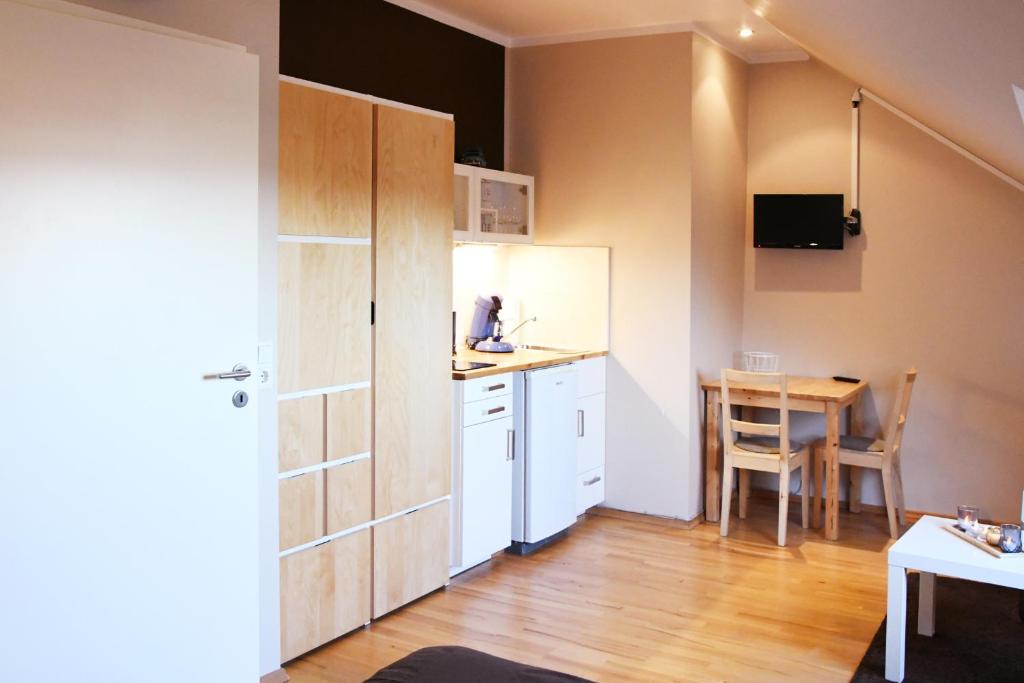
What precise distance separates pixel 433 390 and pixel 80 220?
177 cm

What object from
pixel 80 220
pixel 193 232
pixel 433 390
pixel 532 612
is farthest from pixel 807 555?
pixel 80 220

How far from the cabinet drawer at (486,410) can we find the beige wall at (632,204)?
3.57ft

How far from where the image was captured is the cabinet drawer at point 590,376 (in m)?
5.07

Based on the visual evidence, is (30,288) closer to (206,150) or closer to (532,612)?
(206,150)

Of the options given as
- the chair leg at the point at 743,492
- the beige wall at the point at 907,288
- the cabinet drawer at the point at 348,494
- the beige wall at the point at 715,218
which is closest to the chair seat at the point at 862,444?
the beige wall at the point at 907,288

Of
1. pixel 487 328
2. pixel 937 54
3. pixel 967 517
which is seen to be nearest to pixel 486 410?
pixel 487 328

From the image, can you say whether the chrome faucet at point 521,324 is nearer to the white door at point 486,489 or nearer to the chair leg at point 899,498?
the white door at point 486,489

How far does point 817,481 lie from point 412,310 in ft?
8.89

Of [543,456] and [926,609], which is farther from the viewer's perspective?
[543,456]

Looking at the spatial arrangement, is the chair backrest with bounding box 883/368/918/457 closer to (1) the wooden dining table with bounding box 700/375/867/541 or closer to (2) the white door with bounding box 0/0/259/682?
(1) the wooden dining table with bounding box 700/375/867/541

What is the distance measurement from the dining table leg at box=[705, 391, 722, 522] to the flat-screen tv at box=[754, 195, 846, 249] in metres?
1.10

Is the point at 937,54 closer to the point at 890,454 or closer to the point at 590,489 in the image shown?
the point at 890,454

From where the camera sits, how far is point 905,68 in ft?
11.4

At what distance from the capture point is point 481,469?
4.27 metres
